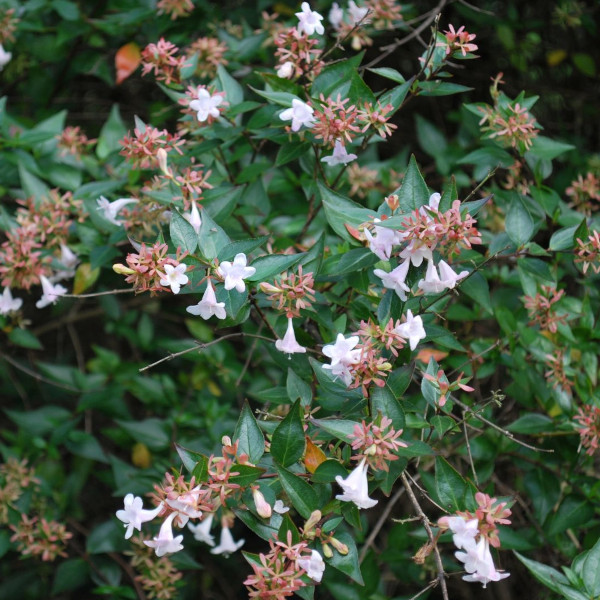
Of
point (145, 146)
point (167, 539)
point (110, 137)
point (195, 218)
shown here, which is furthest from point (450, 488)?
point (110, 137)

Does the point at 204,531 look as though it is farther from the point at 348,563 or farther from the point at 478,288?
the point at 478,288

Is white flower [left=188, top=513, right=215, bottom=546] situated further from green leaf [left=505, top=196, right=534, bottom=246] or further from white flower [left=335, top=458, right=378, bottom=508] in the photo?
green leaf [left=505, top=196, right=534, bottom=246]

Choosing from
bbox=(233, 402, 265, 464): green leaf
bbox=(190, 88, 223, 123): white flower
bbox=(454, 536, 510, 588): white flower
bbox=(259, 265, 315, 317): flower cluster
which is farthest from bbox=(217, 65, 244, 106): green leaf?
bbox=(454, 536, 510, 588): white flower

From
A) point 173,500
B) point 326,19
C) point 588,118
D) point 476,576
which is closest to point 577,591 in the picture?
point 476,576

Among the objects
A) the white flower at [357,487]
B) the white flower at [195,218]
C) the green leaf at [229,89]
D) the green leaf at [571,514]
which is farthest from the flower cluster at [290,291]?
the green leaf at [571,514]

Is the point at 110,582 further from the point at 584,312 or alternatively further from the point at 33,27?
the point at 33,27
